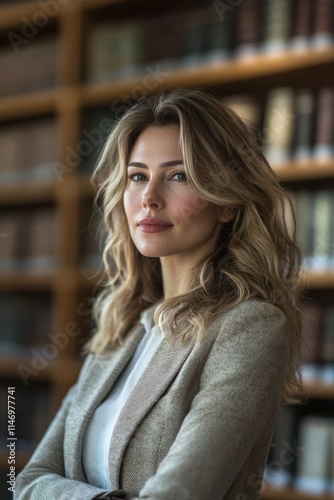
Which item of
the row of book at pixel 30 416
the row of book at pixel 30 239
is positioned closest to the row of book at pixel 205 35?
the row of book at pixel 30 239

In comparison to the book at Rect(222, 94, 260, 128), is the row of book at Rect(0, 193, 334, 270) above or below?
below

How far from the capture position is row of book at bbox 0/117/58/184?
2826 mm

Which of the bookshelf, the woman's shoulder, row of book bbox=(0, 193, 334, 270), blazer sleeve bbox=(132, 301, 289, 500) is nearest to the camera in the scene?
blazer sleeve bbox=(132, 301, 289, 500)

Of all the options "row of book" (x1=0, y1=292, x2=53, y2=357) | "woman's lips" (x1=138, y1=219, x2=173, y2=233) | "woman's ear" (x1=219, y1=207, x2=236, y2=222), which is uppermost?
"woman's ear" (x1=219, y1=207, x2=236, y2=222)

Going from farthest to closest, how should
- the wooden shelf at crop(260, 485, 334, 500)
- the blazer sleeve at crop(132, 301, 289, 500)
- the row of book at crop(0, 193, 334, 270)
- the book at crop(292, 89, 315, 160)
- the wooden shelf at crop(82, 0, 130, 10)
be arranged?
the row of book at crop(0, 193, 334, 270) < the wooden shelf at crop(82, 0, 130, 10) < the book at crop(292, 89, 315, 160) < the wooden shelf at crop(260, 485, 334, 500) < the blazer sleeve at crop(132, 301, 289, 500)

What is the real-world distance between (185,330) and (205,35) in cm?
157

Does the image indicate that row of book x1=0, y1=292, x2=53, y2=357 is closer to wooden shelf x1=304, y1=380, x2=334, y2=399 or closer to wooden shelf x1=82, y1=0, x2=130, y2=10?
wooden shelf x1=304, y1=380, x2=334, y2=399

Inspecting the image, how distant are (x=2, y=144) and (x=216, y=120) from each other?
1926 millimetres

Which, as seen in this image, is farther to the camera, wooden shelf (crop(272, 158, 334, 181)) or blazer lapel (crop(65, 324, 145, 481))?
wooden shelf (crop(272, 158, 334, 181))

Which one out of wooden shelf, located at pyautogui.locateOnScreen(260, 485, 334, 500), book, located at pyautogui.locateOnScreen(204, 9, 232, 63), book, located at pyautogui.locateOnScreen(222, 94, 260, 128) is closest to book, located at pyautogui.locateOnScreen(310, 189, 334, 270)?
book, located at pyautogui.locateOnScreen(222, 94, 260, 128)

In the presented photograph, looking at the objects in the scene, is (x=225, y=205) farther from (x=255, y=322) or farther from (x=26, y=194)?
(x=26, y=194)

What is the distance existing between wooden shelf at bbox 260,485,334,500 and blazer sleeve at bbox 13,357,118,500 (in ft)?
3.61

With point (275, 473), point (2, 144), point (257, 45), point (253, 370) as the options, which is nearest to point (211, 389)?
point (253, 370)

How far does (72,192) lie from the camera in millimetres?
2652
